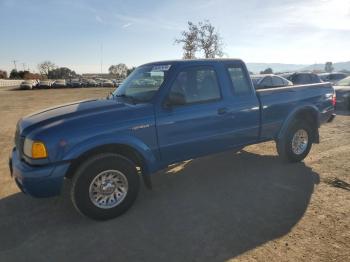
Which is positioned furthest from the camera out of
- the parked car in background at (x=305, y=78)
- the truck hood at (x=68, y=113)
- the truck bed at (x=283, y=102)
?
the parked car in background at (x=305, y=78)

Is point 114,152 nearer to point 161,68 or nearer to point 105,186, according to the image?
point 105,186

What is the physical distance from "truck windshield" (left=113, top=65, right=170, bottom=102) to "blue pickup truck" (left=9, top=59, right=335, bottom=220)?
0.07 ft

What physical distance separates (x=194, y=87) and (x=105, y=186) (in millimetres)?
1946

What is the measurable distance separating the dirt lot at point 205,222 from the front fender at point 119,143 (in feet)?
2.27

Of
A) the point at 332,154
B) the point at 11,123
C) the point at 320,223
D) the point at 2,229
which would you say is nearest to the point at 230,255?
the point at 320,223

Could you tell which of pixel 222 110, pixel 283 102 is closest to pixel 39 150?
pixel 222 110

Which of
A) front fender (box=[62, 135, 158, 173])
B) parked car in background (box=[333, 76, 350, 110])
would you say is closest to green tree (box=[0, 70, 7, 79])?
parked car in background (box=[333, 76, 350, 110])

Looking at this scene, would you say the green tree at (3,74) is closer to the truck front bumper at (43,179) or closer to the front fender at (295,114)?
the front fender at (295,114)

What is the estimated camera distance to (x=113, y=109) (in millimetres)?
4340

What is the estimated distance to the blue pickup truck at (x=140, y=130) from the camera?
12.7ft

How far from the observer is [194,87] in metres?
4.89

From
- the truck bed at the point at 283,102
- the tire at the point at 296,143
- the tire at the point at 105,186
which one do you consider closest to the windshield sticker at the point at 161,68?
the tire at the point at 105,186

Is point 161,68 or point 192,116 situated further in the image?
point 161,68

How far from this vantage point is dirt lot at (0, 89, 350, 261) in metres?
3.48
